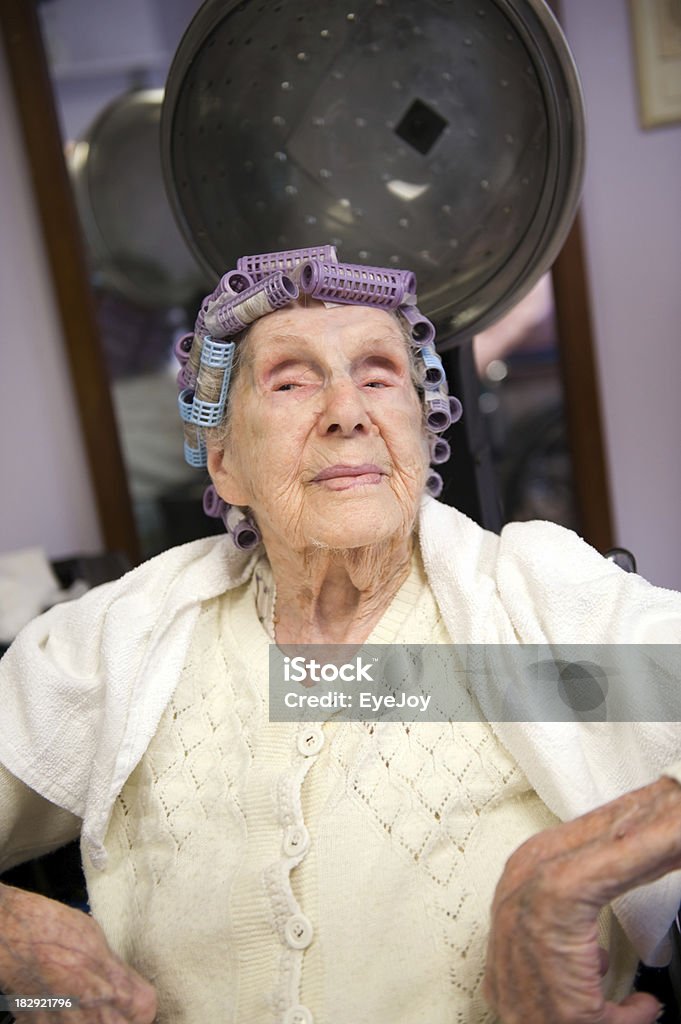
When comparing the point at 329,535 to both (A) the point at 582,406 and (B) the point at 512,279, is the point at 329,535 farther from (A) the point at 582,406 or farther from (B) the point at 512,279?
(A) the point at 582,406

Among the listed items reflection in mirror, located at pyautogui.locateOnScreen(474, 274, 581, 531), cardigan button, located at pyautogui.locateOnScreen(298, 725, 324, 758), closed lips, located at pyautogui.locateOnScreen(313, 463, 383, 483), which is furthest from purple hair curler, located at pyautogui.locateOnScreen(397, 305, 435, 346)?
reflection in mirror, located at pyautogui.locateOnScreen(474, 274, 581, 531)

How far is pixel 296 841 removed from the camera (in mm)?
1077

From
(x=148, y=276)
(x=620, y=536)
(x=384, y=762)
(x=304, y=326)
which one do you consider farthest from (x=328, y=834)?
(x=148, y=276)

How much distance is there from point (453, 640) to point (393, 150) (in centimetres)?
71

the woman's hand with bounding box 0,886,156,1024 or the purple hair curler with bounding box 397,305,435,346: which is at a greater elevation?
the purple hair curler with bounding box 397,305,435,346

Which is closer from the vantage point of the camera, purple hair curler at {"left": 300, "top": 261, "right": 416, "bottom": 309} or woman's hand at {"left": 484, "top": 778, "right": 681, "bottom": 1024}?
woman's hand at {"left": 484, "top": 778, "right": 681, "bottom": 1024}

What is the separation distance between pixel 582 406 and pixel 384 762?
1.15m

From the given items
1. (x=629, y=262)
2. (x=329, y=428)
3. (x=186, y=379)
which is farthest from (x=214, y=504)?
(x=629, y=262)

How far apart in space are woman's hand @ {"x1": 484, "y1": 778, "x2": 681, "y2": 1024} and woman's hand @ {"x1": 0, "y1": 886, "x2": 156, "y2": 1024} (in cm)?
42

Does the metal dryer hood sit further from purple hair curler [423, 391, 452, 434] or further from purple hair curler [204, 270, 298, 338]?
purple hair curler [204, 270, 298, 338]

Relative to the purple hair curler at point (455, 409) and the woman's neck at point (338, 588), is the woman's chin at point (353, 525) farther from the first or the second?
the purple hair curler at point (455, 409)

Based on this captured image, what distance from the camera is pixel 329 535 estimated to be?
112 centimetres

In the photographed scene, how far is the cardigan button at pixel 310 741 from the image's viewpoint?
112cm

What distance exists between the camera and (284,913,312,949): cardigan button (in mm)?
1046
